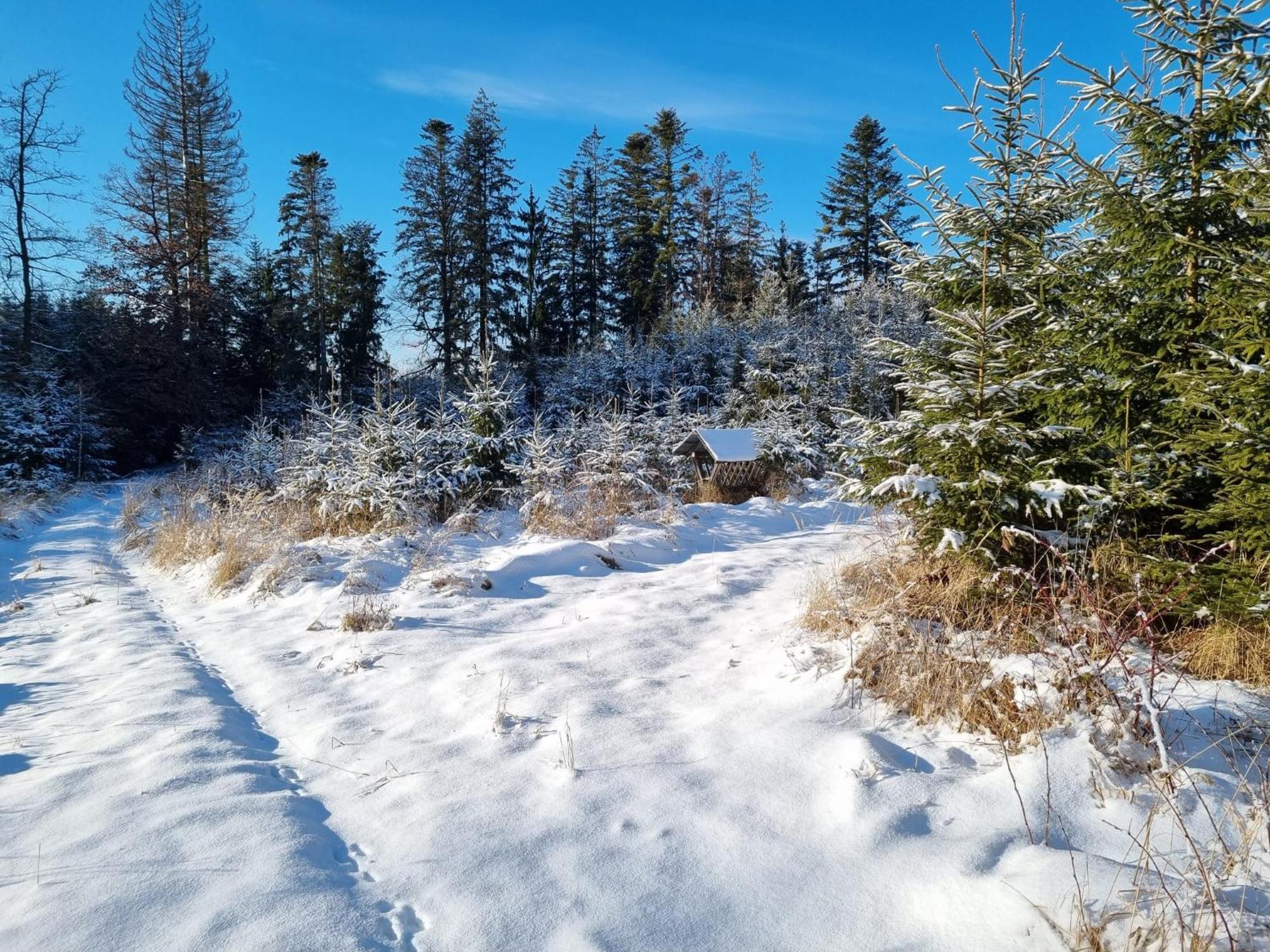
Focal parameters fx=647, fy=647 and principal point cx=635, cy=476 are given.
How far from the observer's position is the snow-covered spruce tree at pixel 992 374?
13.5ft

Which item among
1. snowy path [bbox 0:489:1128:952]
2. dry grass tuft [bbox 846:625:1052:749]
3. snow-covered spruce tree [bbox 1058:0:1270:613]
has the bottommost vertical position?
snowy path [bbox 0:489:1128:952]

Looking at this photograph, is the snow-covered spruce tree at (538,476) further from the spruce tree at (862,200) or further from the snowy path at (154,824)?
the spruce tree at (862,200)

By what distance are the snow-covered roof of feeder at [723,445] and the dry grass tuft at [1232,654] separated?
8.66 m

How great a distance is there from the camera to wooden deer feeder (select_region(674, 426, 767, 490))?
471 inches

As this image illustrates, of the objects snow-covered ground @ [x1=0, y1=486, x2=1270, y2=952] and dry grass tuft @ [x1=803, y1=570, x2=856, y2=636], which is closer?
snow-covered ground @ [x1=0, y1=486, x2=1270, y2=952]

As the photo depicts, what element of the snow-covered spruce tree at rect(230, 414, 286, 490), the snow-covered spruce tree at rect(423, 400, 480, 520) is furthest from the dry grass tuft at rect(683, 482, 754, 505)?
the snow-covered spruce tree at rect(230, 414, 286, 490)

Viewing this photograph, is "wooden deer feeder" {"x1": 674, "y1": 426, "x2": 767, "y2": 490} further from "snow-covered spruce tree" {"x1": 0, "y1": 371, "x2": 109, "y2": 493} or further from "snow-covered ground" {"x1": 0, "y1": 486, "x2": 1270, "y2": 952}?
"snow-covered spruce tree" {"x1": 0, "y1": 371, "x2": 109, "y2": 493}

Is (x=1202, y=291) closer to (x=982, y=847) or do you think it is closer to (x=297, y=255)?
(x=982, y=847)

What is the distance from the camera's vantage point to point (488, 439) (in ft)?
32.4

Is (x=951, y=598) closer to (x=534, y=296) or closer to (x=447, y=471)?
(x=447, y=471)

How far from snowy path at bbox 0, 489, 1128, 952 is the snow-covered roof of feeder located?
698 cm

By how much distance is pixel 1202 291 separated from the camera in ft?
13.0

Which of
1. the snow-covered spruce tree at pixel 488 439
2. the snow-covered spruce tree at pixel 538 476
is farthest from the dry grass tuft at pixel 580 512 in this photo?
the snow-covered spruce tree at pixel 488 439

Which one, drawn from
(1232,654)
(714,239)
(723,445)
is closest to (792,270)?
(714,239)
